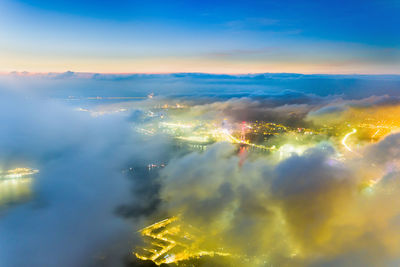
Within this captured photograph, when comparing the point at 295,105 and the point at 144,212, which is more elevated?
the point at 295,105

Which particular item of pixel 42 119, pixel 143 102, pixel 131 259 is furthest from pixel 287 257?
pixel 143 102

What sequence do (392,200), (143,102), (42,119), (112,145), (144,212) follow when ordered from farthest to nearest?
(143,102), (42,119), (112,145), (144,212), (392,200)

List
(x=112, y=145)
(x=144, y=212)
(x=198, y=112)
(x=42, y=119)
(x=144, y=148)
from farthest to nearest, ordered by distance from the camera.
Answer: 1. (x=198, y=112)
2. (x=42, y=119)
3. (x=112, y=145)
4. (x=144, y=148)
5. (x=144, y=212)

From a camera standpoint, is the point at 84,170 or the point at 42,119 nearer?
the point at 84,170

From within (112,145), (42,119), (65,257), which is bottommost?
(65,257)

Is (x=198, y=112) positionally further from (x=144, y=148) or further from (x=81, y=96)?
(x=81, y=96)

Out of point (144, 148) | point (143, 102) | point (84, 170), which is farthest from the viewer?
point (143, 102)

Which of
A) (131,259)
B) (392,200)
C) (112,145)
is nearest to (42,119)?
(112,145)

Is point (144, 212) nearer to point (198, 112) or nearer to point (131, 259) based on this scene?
point (131, 259)

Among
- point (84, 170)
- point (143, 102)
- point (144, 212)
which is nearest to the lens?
point (144, 212)
